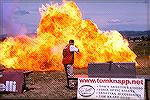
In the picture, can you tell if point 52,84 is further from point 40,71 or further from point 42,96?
point 40,71

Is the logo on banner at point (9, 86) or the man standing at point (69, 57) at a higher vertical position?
the man standing at point (69, 57)

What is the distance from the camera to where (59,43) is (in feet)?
78.8

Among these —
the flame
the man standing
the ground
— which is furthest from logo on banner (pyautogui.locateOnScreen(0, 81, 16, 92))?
the flame

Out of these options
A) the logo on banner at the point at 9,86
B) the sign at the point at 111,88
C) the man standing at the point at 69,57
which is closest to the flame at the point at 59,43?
the man standing at the point at 69,57

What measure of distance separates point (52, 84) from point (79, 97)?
16.1 feet

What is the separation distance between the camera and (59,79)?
20328 mm

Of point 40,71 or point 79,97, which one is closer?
point 79,97

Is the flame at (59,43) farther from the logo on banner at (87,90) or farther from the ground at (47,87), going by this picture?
the logo on banner at (87,90)

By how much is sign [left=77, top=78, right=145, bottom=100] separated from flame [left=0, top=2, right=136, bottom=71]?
10.2m

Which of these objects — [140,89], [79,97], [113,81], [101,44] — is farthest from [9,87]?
[101,44]

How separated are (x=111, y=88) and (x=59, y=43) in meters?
10.9

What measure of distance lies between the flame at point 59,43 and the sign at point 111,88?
10239 mm

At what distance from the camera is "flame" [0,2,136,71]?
23.7 m

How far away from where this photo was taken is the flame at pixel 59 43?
23.7 meters
